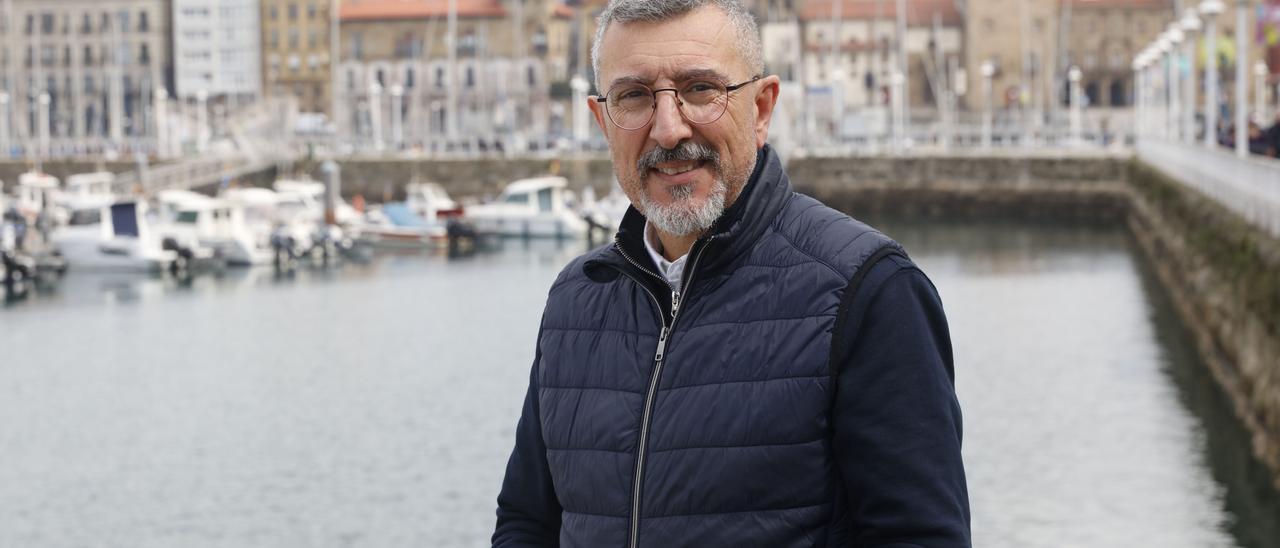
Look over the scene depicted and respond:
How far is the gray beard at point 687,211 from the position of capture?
3170 mm

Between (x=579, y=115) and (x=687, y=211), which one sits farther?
(x=579, y=115)

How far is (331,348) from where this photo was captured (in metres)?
33.1

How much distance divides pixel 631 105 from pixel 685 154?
0.42 ft

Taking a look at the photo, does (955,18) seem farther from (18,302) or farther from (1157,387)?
(1157,387)

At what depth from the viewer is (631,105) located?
10.6 feet

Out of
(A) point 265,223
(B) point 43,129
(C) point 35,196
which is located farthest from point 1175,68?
(B) point 43,129

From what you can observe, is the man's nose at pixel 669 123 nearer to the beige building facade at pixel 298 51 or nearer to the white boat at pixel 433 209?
the white boat at pixel 433 209

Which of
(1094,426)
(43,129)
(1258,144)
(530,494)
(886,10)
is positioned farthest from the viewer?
(886,10)

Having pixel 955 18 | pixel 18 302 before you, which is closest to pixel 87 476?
pixel 18 302

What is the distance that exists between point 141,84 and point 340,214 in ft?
297

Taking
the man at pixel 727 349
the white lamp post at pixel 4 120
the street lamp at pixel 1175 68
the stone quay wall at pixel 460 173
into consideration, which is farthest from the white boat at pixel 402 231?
the man at pixel 727 349

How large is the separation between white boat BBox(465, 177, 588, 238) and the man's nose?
182 feet

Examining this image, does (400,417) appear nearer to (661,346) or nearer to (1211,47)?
(1211,47)

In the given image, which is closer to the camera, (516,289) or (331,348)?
(331,348)
